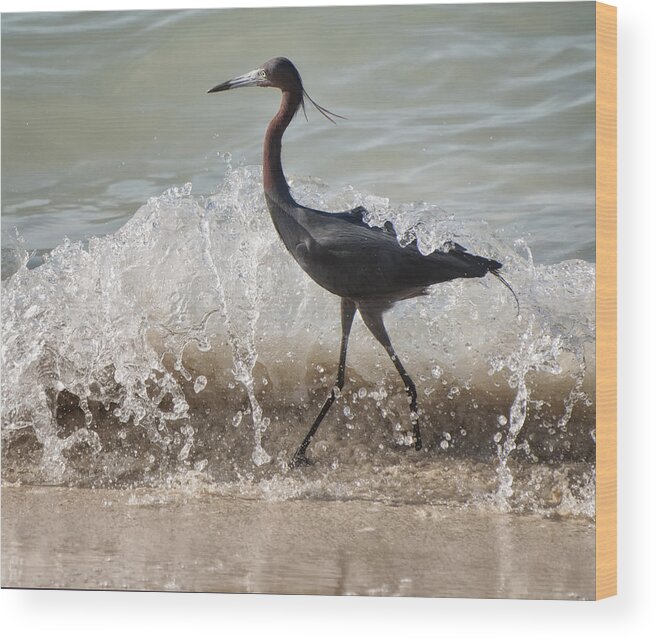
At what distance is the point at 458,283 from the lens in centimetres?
350

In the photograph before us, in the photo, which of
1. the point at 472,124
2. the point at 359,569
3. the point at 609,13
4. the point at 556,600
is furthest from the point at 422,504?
the point at 609,13

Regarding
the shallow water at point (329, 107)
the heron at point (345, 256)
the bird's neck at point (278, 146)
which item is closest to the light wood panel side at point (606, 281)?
the shallow water at point (329, 107)

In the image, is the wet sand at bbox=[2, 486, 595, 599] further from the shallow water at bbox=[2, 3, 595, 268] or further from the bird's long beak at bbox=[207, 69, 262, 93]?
the bird's long beak at bbox=[207, 69, 262, 93]

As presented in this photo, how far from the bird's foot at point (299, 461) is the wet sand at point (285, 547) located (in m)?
0.14

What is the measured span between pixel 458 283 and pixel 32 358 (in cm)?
164

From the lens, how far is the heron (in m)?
3.50

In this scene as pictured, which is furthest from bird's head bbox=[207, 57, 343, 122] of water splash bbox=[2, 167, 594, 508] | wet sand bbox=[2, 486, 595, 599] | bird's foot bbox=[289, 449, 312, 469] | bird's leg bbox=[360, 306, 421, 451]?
wet sand bbox=[2, 486, 595, 599]

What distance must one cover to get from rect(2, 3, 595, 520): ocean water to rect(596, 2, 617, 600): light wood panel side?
0.04 metres

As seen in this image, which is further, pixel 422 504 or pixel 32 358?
pixel 32 358

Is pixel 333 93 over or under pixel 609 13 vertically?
under

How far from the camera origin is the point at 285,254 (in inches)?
141

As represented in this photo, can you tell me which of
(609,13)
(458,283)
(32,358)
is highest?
(609,13)

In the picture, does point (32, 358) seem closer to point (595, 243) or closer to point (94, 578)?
point (94, 578)

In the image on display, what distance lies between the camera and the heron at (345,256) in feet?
11.5
